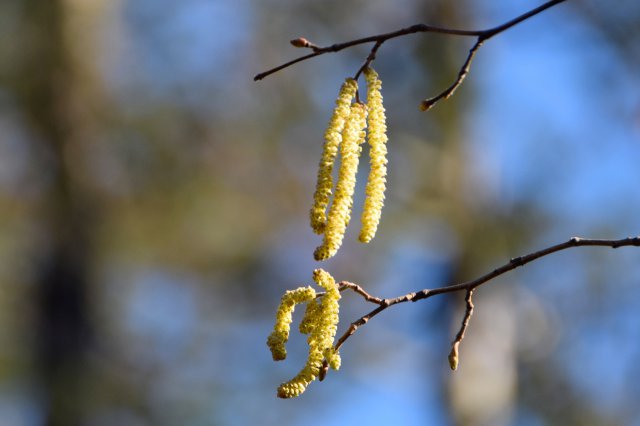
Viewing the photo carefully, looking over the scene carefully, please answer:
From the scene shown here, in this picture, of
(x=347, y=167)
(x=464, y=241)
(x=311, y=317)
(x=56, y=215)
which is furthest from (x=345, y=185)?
(x=56, y=215)

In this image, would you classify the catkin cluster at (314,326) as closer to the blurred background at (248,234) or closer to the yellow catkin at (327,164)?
the yellow catkin at (327,164)

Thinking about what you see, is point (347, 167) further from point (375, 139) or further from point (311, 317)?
point (311, 317)

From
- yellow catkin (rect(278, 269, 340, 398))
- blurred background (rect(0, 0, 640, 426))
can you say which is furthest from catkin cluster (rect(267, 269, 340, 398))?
blurred background (rect(0, 0, 640, 426))

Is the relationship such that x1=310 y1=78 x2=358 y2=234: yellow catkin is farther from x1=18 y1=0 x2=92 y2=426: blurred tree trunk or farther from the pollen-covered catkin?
x1=18 y1=0 x2=92 y2=426: blurred tree trunk

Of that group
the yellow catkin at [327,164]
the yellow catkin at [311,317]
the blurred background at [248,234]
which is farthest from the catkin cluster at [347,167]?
the blurred background at [248,234]

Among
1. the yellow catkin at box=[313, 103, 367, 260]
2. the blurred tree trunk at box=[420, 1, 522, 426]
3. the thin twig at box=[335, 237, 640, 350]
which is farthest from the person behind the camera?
the blurred tree trunk at box=[420, 1, 522, 426]

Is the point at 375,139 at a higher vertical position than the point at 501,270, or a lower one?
higher

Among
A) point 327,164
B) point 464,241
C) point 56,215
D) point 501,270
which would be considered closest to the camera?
point 327,164

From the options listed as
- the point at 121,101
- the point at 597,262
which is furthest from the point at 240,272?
the point at 597,262
